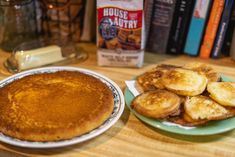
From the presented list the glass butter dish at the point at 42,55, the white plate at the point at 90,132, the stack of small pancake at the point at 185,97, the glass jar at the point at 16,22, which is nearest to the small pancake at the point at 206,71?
the stack of small pancake at the point at 185,97

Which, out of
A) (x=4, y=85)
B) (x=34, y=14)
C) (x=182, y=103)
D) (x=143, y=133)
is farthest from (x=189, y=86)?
(x=34, y=14)

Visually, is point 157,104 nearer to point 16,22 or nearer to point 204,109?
point 204,109

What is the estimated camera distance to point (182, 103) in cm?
74

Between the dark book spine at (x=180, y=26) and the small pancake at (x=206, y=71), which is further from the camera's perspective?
the dark book spine at (x=180, y=26)

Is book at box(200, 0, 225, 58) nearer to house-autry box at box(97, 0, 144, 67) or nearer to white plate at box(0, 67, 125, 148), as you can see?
house-autry box at box(97, 0, 144, 67)

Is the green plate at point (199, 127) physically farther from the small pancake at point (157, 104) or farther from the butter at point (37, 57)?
the butter at point (37, 57)

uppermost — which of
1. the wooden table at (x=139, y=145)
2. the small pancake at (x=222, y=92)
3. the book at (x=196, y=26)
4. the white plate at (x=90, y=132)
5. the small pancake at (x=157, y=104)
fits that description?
the book at (x=196, y=26)

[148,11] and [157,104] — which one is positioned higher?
[148,11]

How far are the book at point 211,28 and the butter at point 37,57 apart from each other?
43 centimetres

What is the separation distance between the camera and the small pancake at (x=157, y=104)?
2.32 ft

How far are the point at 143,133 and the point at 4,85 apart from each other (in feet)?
1.16

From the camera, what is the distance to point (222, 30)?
1017 millimetres

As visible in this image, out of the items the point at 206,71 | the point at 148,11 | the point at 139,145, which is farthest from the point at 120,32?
the point at 139,145

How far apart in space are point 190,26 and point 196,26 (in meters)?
0.02
